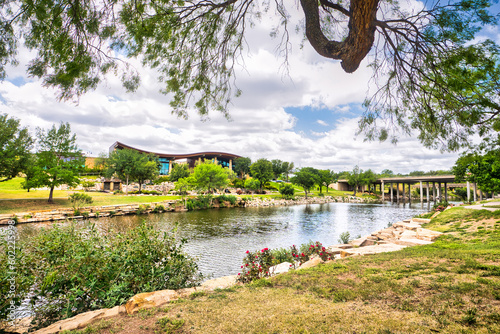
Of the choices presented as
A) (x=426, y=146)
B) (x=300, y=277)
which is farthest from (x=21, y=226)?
→ (x=426, y=146)

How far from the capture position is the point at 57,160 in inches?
1000

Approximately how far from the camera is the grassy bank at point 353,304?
2965mm

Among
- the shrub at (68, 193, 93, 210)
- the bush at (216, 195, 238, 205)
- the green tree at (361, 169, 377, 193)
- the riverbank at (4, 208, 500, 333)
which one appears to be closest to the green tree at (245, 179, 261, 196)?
the bush at (216, 195, 238, 205)

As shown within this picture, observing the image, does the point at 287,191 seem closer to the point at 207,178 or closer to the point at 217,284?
the point at 207,178

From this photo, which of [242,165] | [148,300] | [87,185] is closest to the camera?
[148,300]

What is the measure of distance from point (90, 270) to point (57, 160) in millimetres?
27322

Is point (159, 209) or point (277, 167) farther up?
point (277, 167)

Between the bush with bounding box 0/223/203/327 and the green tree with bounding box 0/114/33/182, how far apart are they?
78.4ft

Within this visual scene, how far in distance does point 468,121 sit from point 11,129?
104 ft

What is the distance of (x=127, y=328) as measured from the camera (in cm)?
328

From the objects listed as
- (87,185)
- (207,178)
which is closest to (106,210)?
(207,178)

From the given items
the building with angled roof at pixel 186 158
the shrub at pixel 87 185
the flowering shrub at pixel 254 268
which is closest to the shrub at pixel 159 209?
the shrub at pixel 87 185

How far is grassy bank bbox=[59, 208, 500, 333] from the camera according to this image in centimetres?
296

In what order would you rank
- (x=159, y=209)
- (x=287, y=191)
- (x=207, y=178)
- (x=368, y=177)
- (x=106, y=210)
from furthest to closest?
(x=368, y=177) < (x=287, y=191) < (x=207, y=178) < (x=159, y=209) < (x=106, y=210)
